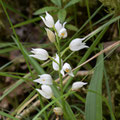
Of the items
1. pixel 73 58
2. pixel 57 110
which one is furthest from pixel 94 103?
pixel 73 58

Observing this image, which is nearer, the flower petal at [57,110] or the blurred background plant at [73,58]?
the flower petal at [57,110]

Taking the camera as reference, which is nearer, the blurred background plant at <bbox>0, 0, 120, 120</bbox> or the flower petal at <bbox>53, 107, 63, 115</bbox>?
the flower petal at <bbox>53, 107, 63, 115</bbox>

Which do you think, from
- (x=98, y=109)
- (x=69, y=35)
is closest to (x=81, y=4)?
(x=69, y=35)

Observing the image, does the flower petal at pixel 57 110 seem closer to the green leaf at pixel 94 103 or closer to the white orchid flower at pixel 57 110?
the white orchid flower at pixel 57 110

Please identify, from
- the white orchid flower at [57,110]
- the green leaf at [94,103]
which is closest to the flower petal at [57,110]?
the white orchid flower at [57,110]

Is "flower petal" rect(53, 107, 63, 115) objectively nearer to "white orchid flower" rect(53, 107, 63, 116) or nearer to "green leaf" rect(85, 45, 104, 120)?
"white orchid flower" rect(53, 107, 63, 116)

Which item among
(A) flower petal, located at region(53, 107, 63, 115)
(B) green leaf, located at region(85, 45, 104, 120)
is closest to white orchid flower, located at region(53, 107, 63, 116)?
(A) flower petal, located at region(53, 107, 63, 115)

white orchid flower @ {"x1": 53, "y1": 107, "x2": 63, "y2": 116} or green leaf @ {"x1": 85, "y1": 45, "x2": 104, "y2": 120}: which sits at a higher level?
white orchid flower @ {"x1": 53, "y1": 107, "x2": 63, "y2": 116}

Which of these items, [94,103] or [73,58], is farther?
[73,58]

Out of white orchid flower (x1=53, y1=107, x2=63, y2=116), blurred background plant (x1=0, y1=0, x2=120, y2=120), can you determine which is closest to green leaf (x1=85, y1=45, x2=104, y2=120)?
blurred background plant (x1=0, y1=0, x2=120, y2=120)

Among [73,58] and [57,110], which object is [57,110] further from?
[73,58]

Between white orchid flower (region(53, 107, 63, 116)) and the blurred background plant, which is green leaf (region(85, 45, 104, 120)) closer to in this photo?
the blurred background plant
